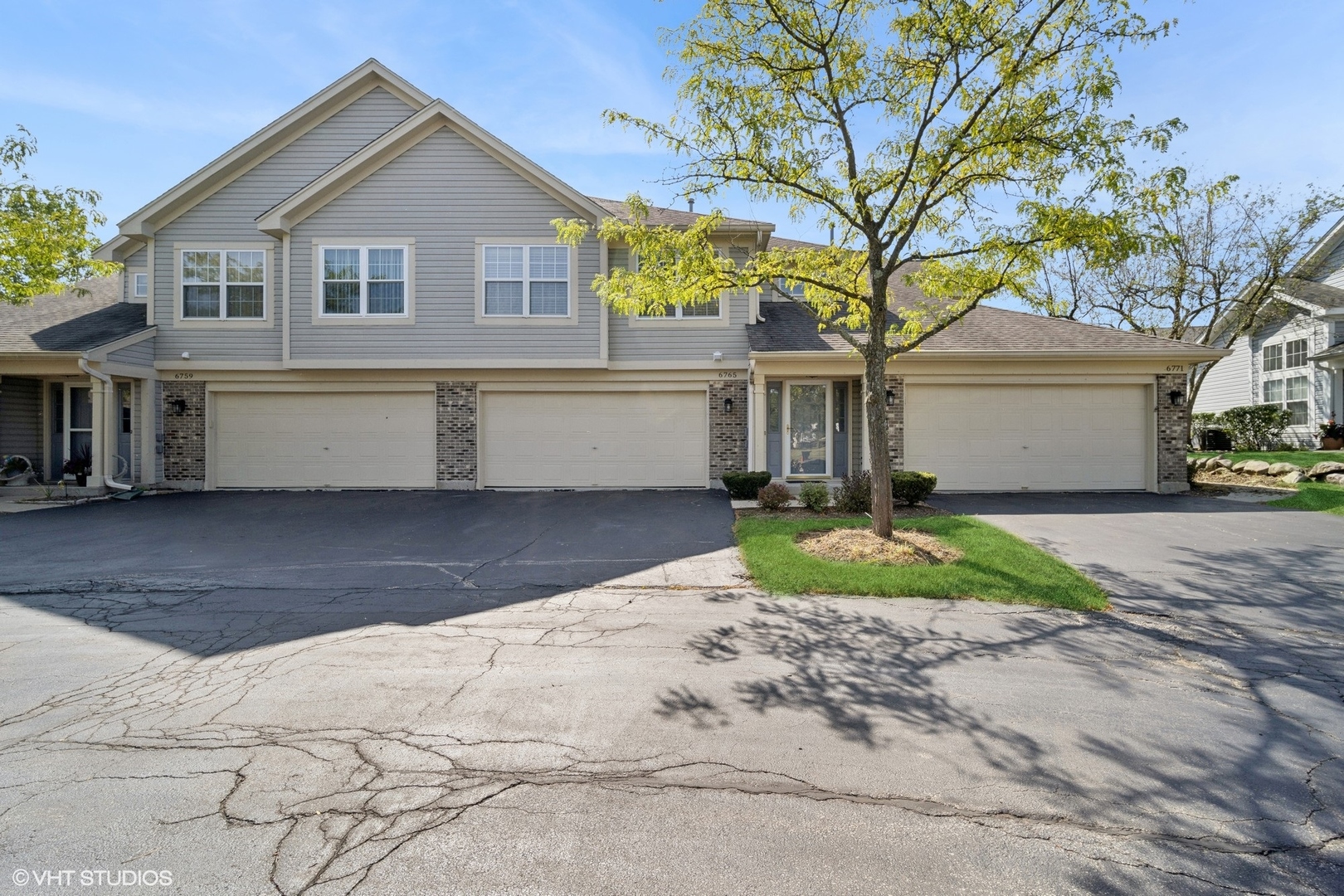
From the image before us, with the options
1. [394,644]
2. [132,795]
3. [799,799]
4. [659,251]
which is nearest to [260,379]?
[659,251]

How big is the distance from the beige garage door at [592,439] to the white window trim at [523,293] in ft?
5.44

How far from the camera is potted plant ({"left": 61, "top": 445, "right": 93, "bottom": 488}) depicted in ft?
47.1

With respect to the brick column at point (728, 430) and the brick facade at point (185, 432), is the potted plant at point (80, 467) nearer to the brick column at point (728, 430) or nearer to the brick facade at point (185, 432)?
the brick facade at point (185, 432)

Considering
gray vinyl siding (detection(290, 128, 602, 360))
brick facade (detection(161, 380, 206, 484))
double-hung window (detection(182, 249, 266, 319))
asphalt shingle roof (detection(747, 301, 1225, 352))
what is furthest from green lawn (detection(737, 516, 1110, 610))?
brick facade (detection(161, 380, 206, 484))

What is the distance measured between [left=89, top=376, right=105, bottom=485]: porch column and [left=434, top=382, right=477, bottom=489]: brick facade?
6706mm

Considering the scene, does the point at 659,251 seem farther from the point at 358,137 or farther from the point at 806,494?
the point at 358,137

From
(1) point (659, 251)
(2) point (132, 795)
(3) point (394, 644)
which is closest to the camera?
(2) point (132, 795)

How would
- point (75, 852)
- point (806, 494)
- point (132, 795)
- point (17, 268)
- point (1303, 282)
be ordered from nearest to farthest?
1. point (75, 852)
2. point (132, 795)
3. point (806, 494)
4. point (17, 268)
5. point (1303, 282)

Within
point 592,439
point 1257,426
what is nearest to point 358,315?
point 592,439

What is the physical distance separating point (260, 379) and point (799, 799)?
51.1 ft

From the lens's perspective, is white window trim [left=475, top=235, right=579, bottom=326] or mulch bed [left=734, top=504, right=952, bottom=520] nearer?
mulch bed [left=734, top=504, right=952, bottom=520]

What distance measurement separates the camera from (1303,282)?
Answer: 20625mm

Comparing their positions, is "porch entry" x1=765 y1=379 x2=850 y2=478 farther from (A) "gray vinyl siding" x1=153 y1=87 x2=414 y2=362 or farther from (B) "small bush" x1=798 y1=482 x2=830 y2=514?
(A) "gray vinyl siding" x1=153 y1=87 x2=414 y2=362

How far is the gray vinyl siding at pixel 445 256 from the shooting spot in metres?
13.9
